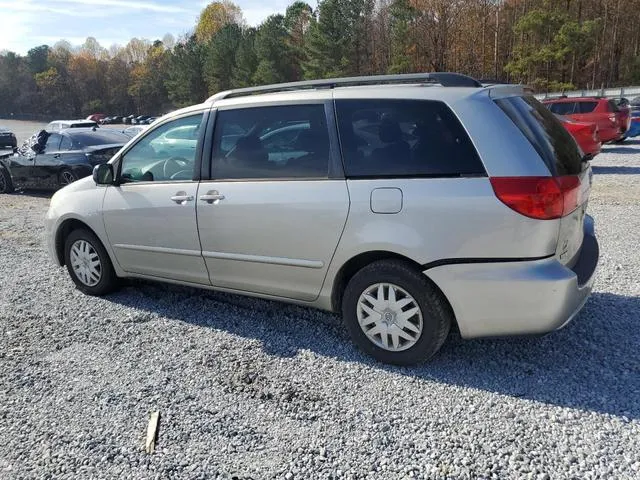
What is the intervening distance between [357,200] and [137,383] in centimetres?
190

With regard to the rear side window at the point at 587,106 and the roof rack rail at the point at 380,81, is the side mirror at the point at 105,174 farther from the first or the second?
the rear side window at the point at 587,106

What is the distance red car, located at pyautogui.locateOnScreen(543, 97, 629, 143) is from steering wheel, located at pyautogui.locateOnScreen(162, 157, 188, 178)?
1446 cm

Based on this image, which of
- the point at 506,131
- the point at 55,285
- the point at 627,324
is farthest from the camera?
the point at 55,285

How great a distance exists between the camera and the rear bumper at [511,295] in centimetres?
307

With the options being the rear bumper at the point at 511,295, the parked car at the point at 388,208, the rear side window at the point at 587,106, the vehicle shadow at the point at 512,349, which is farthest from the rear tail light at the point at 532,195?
the rear side window at the point at 587,106

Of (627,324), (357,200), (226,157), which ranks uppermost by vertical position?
(226,157)

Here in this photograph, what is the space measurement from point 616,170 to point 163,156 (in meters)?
11.6

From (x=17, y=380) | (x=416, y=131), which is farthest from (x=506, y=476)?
(x=17, y=380)

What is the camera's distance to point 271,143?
3.89 m

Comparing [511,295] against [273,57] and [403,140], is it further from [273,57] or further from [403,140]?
[273,57]

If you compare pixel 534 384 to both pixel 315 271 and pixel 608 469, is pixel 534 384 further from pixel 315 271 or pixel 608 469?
pixel 315 271

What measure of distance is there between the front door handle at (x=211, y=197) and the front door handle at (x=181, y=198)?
152 mm

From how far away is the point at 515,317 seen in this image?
3170mm

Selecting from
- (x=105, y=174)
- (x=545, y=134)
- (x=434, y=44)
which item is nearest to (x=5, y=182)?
(x=105, y=174)
